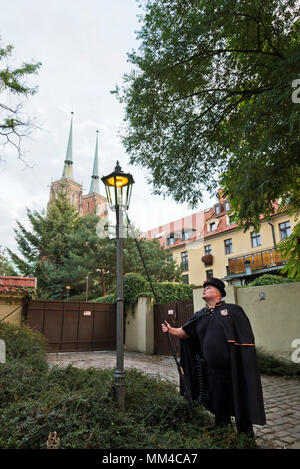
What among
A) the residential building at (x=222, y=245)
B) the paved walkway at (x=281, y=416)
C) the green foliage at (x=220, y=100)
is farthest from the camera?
the residential building at (x=222, y=245)

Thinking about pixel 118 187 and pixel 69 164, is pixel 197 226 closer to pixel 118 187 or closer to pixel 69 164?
pixel 118 187

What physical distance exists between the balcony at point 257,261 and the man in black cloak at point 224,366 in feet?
58.6

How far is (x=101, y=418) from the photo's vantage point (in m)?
3.01

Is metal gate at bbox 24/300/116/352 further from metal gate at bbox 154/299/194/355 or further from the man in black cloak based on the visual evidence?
the man in black cloak

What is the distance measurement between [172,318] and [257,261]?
37.4 ft

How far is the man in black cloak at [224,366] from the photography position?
9.86ft

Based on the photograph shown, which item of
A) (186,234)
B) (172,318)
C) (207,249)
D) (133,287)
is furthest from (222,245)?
(172,318)

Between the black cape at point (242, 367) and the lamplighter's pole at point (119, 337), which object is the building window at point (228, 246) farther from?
the black cape at point (242, 367)

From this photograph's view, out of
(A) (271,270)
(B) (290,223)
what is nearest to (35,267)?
(A) (271,270)

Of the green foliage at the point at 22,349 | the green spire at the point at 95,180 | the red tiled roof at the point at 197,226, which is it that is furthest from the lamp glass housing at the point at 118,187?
the green spire at the point at 95,180

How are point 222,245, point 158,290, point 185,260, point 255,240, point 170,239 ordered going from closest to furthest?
point 158,290 → point 255,240 → point 222,245 → point 185,260 → point 170,239

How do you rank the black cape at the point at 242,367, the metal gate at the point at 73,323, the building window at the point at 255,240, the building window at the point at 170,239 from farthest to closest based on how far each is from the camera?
the building window at the point at 170,239 < the building window at the point at 255,240 < the metal gate at the point at 73,323 < the black cape at the point at 242,367

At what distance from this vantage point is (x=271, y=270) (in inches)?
802
